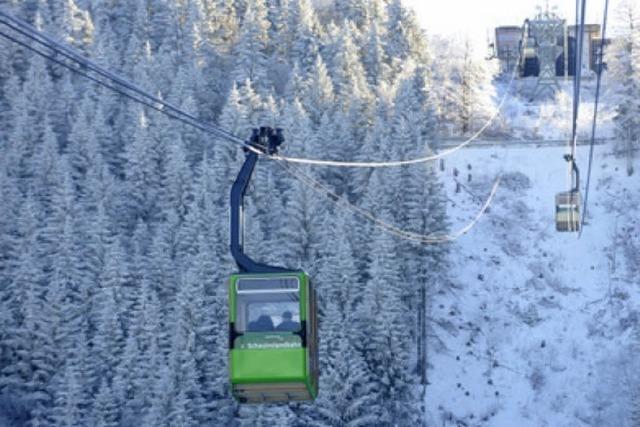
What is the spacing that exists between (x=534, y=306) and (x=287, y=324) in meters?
49.7

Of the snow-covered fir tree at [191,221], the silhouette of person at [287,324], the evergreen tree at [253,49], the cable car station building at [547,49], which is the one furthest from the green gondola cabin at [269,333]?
the cable car station building at [547,49]

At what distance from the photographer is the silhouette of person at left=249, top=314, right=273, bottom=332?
70.8 ft

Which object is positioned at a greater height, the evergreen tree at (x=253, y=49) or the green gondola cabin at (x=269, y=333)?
the evergreen tree at (x=253, y=49)

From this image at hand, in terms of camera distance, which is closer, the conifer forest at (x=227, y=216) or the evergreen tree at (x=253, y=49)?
the conifer forest at (x=227, y=216)

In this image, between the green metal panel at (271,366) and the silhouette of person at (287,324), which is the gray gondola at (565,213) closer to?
the silhouette of person at (287,324)

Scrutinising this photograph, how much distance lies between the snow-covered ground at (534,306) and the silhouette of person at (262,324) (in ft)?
133

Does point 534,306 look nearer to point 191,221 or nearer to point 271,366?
point 191,221

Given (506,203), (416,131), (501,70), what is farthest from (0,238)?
(501,70)

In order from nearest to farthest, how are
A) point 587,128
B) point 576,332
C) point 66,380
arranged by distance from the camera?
point 66,380 < point 576,332 < point 587,128

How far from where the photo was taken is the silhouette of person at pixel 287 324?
2148 centimetres

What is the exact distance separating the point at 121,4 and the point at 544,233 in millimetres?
50250

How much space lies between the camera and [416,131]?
241 ft

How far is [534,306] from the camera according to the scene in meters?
69.5

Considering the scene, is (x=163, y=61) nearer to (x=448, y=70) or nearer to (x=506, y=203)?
(x=448, y=70)
